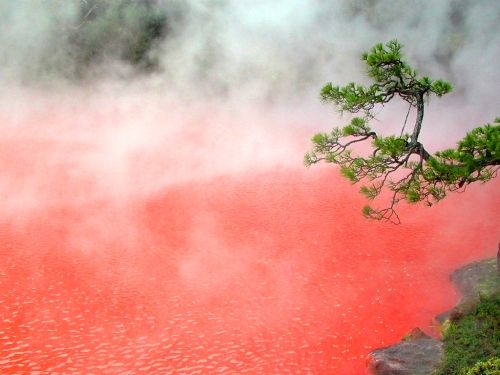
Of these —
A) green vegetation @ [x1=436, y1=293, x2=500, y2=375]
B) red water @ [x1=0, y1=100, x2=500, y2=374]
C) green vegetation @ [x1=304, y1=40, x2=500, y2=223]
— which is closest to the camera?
green vegetation @ [x1=304, y1=40, x2=500, y2=223]

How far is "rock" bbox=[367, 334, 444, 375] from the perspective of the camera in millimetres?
5266

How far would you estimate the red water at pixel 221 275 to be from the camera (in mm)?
5766

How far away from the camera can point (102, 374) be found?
17.7 feet

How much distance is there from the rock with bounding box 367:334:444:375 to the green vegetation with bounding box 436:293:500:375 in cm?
13

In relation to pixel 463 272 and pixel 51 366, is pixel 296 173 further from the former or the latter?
pixel 51 366

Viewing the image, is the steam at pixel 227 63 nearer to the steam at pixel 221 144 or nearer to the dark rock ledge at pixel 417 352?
the steam at pixel 221 144

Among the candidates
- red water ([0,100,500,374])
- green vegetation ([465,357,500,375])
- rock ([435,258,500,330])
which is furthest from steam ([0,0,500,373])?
green vegetation ([465,357,500,375])

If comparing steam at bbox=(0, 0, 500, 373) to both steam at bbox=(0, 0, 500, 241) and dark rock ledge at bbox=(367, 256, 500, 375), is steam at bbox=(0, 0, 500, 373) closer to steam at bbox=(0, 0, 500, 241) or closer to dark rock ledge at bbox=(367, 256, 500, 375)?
steam at bbox=(0, 0, 500, 241)

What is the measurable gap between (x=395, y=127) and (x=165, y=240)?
7905mm

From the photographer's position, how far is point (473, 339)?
520 centimetres

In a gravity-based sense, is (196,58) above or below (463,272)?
above

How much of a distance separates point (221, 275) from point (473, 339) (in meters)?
3.08

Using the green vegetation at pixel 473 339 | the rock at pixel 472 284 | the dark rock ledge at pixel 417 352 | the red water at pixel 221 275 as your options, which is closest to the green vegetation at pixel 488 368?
the green vegetation at pixel 473 339

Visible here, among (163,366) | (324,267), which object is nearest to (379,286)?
(324,267)
